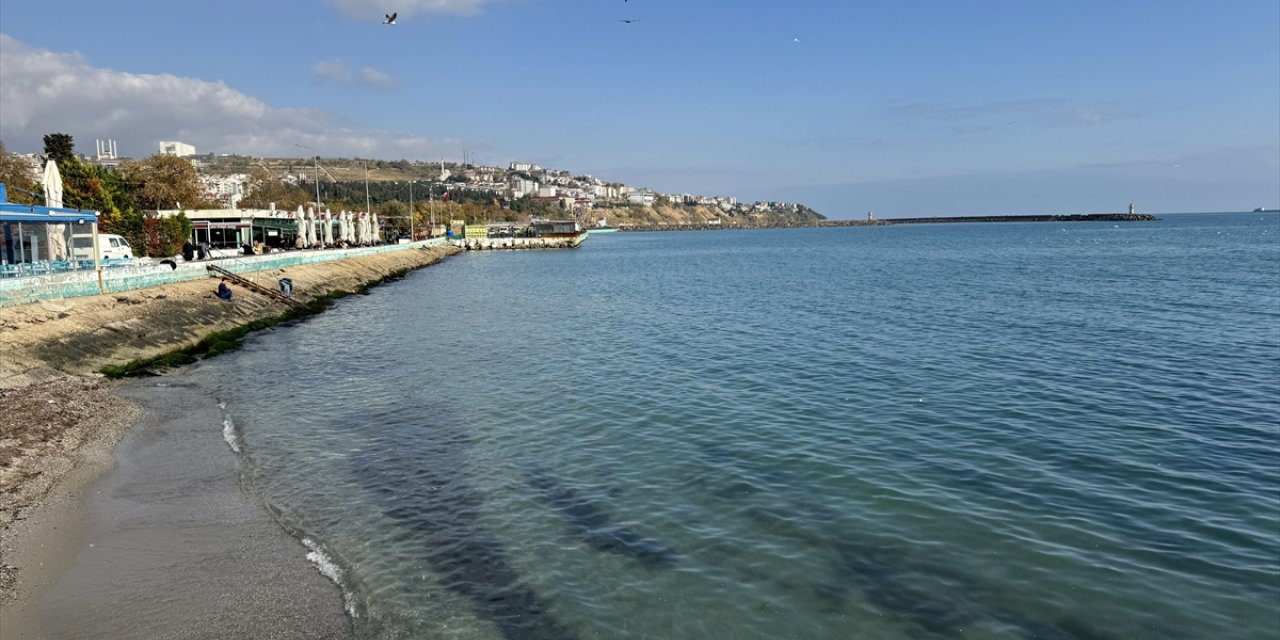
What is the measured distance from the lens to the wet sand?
8.03 meters

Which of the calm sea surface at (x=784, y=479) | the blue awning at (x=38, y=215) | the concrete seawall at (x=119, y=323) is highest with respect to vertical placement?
the blue awning at (x=38, y=215)

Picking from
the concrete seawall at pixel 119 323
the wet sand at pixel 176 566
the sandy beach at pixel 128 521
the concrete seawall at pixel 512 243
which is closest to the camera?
the wet sand at pixel 176 566

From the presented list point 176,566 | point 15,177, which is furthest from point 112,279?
point 15,177

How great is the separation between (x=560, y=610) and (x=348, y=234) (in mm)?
96903

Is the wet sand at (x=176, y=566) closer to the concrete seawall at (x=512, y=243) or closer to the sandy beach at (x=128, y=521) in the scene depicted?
the sandy beach at (x=128, y=521)

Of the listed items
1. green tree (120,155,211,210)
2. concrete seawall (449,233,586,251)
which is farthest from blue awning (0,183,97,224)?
concrete seawall (449,233,586,251)

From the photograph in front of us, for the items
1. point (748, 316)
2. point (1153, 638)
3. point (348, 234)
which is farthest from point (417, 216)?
point (1153, 638)

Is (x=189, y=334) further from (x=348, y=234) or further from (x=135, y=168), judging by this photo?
(x=348, y=234)

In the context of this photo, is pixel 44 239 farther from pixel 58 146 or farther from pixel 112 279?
pixel 58 146

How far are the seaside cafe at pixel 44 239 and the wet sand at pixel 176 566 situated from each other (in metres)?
18.8

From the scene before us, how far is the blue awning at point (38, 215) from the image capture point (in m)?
28.0

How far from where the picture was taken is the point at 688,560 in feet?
32.8

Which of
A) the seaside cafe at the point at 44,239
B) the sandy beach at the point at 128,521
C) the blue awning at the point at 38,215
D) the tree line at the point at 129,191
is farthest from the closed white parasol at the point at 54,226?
the tree line at the point at 129,191

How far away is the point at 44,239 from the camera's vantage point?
31.5m
